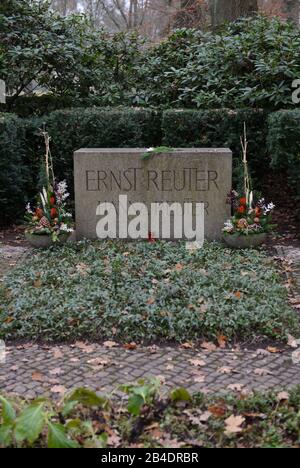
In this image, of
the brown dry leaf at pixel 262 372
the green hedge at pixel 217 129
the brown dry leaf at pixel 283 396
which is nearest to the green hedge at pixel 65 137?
the green hedge at pixel 217 129

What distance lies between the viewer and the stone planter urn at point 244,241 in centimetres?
800

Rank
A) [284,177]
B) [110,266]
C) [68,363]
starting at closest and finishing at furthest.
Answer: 1. [68,363]
2. [110,266]
3. [284,177]

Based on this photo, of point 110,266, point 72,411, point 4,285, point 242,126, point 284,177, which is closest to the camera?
point 72,411

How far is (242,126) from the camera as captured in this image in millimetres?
9734

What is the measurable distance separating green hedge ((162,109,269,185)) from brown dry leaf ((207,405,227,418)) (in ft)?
19.5

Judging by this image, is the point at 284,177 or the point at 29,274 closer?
the point at 29,274

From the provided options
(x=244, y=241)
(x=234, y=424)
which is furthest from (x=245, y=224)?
(x=234, y=424)

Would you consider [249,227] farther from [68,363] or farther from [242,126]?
[68,363]

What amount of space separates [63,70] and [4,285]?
5.70 metres

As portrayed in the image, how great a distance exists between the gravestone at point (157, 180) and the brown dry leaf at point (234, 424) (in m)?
4.71

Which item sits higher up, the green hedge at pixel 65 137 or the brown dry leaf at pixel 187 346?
the green hedge at pixel 65 137

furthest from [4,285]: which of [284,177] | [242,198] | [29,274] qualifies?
[284,177]

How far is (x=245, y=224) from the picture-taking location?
804 cm

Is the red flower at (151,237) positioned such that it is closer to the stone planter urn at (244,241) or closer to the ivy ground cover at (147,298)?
the ivy ground cover at (147,298)
